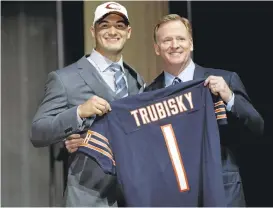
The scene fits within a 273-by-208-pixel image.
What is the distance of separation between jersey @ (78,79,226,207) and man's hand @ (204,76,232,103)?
0.03 m

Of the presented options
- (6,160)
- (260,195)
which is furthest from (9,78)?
(260,195)

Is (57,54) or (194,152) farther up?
(57,54)

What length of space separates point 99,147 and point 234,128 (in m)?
0.46

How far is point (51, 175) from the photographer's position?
2309 mm

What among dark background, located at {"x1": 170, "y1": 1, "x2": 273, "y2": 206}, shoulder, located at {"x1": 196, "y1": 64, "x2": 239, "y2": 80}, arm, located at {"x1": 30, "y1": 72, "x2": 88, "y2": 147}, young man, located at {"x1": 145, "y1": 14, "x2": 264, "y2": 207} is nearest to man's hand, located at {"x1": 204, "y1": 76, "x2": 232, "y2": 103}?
young man, located at {"x1": 145, "y1": 14, "x2": 264, "y2": 207}

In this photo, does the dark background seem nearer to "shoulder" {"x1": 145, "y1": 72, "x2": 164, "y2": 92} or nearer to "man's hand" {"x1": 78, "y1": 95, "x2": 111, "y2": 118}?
"shoulder" {"x1": 145, "y1": 72, "x2": 164, "y2": 92}

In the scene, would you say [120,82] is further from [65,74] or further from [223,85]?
[223,85]

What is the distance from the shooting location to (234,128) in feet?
5.41

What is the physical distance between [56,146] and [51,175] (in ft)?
0.45

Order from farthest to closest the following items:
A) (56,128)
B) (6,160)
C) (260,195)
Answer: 1. (6,160)
2. (260,195)
3. (56,128)

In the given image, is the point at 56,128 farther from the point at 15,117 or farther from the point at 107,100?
the point at 15,117

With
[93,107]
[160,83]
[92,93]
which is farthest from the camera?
[160,83]

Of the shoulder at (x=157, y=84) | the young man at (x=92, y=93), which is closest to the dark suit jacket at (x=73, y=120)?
the young man at (x=92, y=93)

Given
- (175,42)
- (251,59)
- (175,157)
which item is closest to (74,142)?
(175,157)
